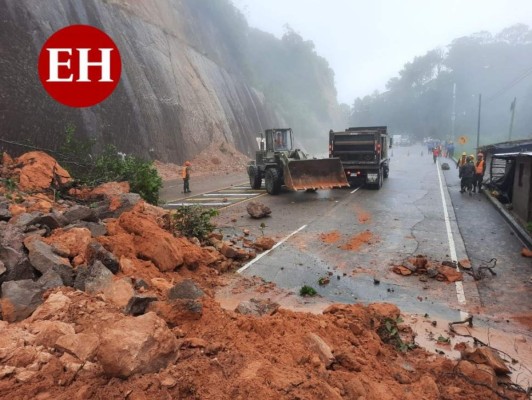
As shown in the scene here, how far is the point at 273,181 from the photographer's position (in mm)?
15766

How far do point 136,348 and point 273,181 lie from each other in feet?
42.1

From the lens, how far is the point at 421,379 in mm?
3648

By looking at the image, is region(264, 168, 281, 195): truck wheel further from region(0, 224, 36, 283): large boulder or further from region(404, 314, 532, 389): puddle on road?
region(0, 224, 36, 283): large boulder

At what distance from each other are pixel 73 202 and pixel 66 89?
33.7ft

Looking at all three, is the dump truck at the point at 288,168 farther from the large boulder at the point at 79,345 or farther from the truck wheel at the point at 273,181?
the large boulder at the point at 79,345

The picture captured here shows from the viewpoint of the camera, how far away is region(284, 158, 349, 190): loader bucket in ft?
48.3

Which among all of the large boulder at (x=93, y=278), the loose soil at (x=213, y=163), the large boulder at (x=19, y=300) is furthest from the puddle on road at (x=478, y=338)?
the loose soil at (x=213, y=163)

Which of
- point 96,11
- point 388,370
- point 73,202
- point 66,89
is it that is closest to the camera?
point 388,370

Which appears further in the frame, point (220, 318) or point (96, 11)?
point (96, 11)

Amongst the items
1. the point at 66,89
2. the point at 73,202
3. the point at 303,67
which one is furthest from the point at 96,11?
the point at 303,67

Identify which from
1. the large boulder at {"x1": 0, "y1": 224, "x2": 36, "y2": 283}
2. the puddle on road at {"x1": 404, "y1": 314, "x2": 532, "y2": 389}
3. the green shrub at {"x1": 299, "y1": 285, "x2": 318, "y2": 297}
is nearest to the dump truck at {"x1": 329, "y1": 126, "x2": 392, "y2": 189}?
the green shrub at {"x1": 299, "y1": 285, "x2": 318, "y2": 297}

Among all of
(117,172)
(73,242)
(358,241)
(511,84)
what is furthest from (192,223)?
(511,84)

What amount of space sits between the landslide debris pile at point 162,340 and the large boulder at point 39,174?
105 inches

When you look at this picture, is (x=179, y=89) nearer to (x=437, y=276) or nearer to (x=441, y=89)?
(x=437, y=276)
